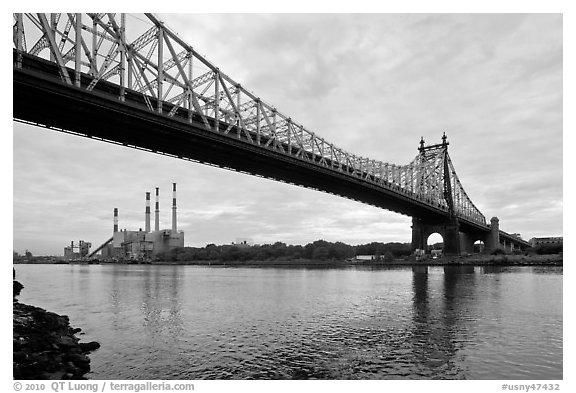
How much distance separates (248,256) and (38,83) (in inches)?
4568

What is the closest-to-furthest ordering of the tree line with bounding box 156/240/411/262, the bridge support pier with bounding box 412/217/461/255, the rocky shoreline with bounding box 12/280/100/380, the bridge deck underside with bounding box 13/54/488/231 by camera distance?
the rocky shoreline with bounding box 12/280/100/380, the bridge deck underside with bounding box 13/54/488/231, the bridge support pier with bounding box 412/217/461/255, the tree line with bounding box 156/240/411/262

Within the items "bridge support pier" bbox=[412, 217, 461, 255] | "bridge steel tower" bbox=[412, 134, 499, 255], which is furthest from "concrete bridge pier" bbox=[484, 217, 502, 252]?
"bridge support pier" bbox=[412, 217, 461, 255]

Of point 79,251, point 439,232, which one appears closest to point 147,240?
point 79,251

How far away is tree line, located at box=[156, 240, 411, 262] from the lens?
394 feet

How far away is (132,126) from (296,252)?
10459 cm

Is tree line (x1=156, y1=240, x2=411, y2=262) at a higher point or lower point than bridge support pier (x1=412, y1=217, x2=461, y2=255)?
lower

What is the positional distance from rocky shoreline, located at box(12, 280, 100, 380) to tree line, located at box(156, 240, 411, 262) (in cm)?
9271

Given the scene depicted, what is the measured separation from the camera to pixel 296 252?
427 feet

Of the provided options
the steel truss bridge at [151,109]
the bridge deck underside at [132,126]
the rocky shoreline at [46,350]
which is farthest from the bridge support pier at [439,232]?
the rocky shoreline at [46,350]

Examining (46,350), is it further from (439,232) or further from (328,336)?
(439,232)

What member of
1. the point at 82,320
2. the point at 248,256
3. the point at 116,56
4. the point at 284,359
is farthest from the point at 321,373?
the point at 248,256

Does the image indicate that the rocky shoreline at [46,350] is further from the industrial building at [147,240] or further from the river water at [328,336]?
the industrial building at [147,240]

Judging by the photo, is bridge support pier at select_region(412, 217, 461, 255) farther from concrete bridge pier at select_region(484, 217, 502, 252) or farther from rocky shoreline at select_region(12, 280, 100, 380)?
rocky shoreline at select_region(12, 280, 100, 380)

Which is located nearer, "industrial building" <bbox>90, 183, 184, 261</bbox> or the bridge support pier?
the bridge support pier
